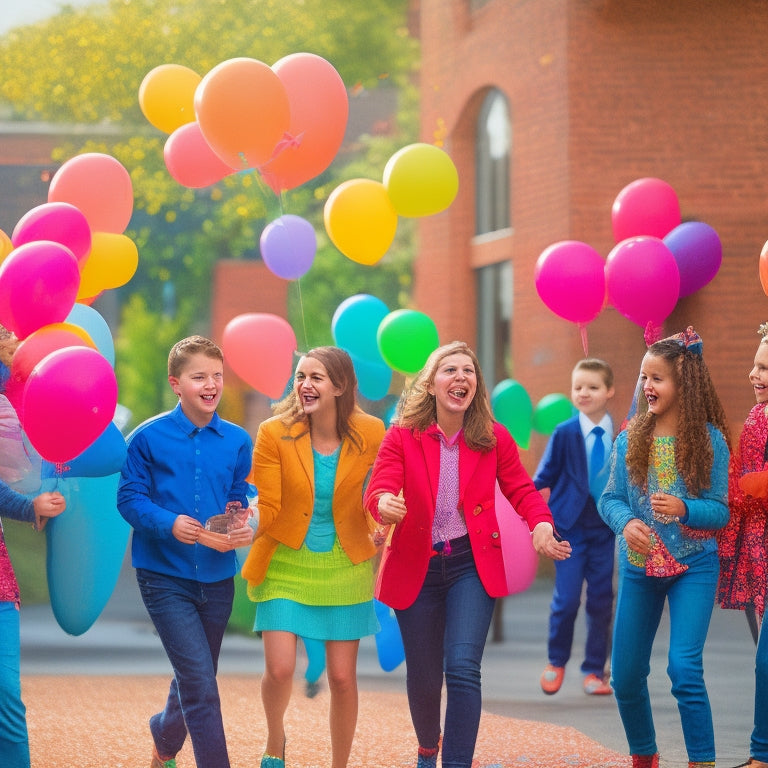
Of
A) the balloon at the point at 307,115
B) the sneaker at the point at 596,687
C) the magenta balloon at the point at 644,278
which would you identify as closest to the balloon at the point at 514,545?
the sneaker at the point at 596,687

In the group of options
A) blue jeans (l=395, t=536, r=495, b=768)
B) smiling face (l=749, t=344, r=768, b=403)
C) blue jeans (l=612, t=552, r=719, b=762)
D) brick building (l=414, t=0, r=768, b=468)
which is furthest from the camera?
brick building (l=414, t=0, r=768, b=468)

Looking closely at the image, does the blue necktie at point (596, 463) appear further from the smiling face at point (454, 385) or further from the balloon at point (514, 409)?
the smiling face at point (454, 385)

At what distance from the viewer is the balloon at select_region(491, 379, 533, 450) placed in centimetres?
812

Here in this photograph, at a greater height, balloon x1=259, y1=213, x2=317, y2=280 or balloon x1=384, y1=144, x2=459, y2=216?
balloon x1=384, y1=144, x2=459, y2=216

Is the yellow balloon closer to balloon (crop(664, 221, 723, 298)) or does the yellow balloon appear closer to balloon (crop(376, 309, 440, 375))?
balloon (crop(376, 309, 440, 375))

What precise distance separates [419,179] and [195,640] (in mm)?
3113

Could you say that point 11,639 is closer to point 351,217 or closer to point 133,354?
point 351,217

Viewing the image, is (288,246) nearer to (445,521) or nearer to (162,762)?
(445,521)

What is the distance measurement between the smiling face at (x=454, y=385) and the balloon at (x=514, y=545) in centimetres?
176

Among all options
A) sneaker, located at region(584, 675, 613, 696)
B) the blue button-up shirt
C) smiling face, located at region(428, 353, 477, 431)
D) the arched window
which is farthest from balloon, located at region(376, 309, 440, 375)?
the arched window

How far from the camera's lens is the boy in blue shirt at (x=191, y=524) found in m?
4.10

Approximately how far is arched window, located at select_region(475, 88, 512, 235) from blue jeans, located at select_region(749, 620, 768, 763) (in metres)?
8.36

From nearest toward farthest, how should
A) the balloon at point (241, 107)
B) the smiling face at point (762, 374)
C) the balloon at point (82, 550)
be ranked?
the smiling face at point (762, 374) < the balloon at point (82, 550) < the balloon at point (241, 107)

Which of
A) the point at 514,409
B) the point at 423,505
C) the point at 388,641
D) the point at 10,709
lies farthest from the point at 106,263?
the point at 514,409
